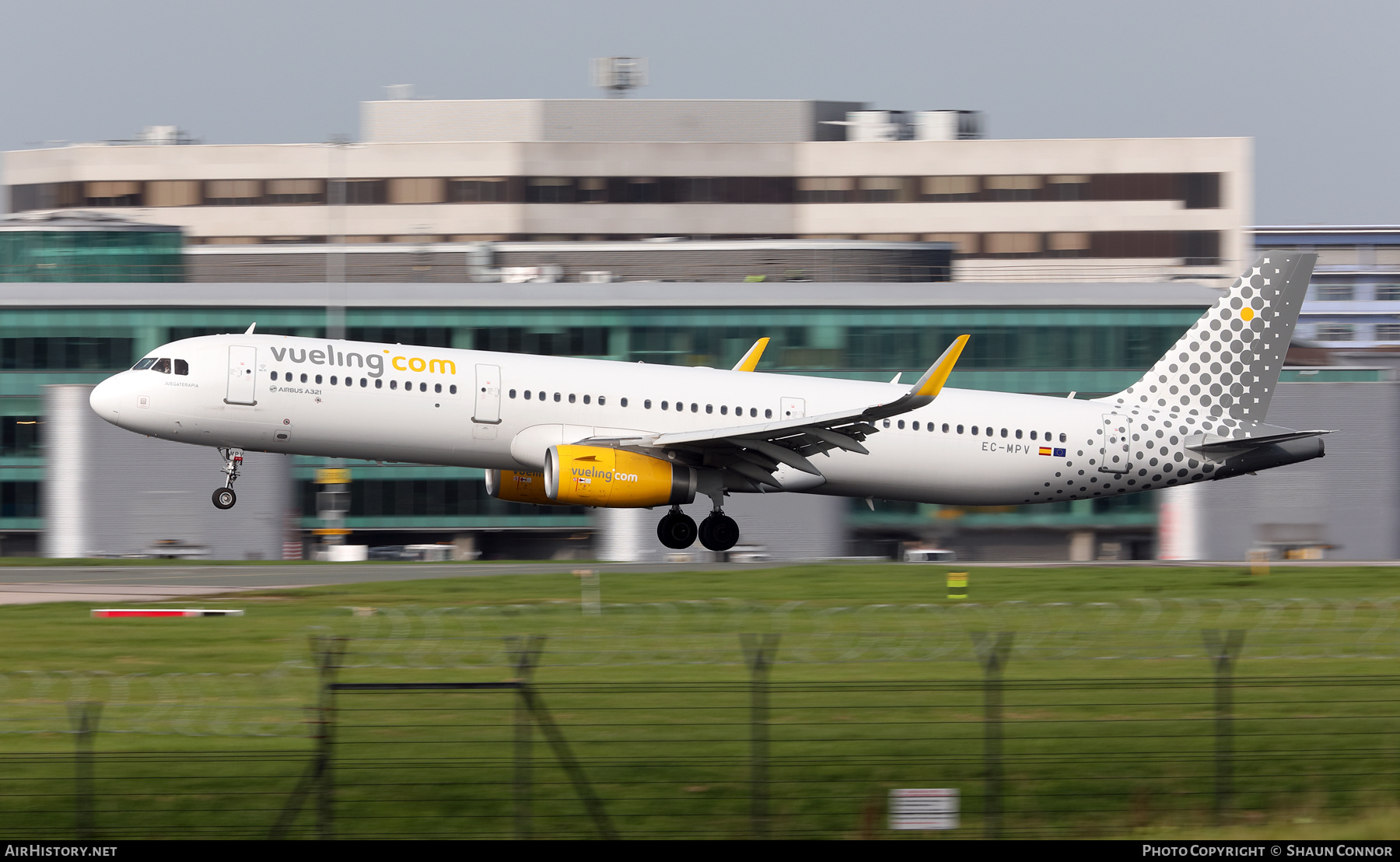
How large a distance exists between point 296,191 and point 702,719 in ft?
301

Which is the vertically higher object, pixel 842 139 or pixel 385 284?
pixel 842 139

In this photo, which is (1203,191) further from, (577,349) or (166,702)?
(166,702)

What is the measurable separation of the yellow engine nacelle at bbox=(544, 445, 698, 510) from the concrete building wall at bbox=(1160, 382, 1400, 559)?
1228 inches

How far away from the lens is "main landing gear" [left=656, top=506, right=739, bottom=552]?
37.1 metres

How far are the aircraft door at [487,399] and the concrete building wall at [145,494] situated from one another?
2252cm

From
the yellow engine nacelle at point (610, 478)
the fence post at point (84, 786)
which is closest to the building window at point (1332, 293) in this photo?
the yellow engine nacelle at point (610, 478)

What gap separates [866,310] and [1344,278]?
132 metres

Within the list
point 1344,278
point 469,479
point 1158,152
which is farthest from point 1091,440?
point 1344,278

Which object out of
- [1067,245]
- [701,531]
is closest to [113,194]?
[1067,245]

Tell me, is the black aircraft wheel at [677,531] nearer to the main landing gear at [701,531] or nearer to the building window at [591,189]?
the main landing gear at [701,531]

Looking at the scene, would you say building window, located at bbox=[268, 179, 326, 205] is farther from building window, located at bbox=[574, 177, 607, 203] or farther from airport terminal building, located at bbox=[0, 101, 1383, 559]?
airport terminal building, located at bbox=[0, 101, 1383, 559]

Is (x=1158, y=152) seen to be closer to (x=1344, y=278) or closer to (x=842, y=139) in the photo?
(x=842, y=139)

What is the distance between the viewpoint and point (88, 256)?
229 feet

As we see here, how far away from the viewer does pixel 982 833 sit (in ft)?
49.5
